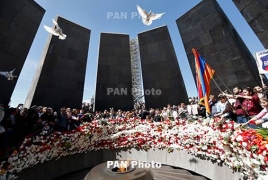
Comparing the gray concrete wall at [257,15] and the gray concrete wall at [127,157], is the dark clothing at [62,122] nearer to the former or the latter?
the gray concrete wall at [127,157]

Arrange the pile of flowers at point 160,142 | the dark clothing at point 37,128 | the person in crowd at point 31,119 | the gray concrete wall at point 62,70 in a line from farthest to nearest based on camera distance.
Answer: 1. the gray concrete wall at point 62,70
2. the person in crowd at point 31,119
3. the dark clothing at point 37,128
4. the pile of flowers at point 160,142

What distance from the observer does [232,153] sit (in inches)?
152

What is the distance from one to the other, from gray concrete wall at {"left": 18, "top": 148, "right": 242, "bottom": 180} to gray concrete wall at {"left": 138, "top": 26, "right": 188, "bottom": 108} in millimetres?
7549

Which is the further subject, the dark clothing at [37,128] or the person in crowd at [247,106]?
the dark clothing at [37,128]

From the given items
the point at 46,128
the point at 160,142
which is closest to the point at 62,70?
the point at 46,128

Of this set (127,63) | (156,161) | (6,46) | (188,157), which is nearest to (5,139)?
(156,161)

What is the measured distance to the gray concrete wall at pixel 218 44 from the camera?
35.8 ft

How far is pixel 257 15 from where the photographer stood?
10117mm

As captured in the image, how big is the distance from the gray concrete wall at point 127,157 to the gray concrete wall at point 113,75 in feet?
24.6

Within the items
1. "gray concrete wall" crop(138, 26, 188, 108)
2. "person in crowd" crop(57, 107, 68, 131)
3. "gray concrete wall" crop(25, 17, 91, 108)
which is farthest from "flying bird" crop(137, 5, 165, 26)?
"person in crowd" crop(57, 107, 68, 131)

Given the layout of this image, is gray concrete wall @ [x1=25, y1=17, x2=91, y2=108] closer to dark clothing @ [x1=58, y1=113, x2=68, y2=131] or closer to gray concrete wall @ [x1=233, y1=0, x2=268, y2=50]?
dark clothing @ [x1=58, y1=113, x2=68, y2=131]

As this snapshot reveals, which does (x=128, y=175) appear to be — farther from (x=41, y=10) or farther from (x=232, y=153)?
(x=41, y=10)

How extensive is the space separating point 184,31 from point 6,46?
1122 centimetres

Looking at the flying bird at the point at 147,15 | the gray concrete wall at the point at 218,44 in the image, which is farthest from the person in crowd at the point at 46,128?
the gray concrete wall at the point at 218,44
